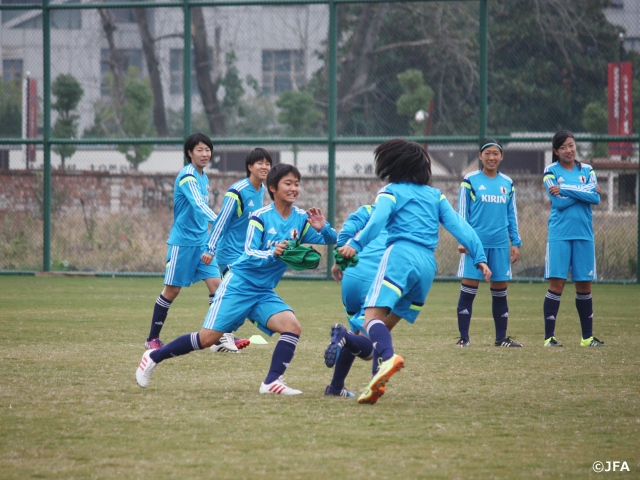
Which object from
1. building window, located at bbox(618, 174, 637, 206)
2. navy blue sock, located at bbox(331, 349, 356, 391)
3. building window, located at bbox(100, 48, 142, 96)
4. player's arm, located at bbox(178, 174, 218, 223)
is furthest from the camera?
building window, located at bbox(100, 48, 142, 96)

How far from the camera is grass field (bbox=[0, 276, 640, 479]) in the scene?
3912 mm

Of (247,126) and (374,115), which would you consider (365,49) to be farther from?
(247,126)

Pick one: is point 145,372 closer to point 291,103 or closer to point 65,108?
point 291,103

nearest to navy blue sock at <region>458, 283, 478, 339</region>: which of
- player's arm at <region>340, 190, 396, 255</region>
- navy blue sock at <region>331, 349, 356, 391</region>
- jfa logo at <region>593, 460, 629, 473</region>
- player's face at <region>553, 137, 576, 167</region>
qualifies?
player's face at <region>553, 137, 576, 167</region>

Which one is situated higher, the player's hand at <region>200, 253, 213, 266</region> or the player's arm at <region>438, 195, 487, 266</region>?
the player's arm at <region>438, 195, 487, 266</region>

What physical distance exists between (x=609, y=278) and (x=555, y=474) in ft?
34.7

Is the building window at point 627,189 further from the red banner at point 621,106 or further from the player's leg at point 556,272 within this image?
the player's leg at point 556,272

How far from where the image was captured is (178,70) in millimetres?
14938

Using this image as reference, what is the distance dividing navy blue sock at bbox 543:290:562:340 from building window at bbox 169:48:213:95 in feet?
27.7

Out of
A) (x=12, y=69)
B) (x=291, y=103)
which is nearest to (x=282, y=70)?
(x=291, y=103)

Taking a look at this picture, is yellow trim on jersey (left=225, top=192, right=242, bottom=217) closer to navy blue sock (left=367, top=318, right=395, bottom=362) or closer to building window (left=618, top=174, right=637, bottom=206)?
navy blue sock (left=367, top=318, right=395, bottom=362)

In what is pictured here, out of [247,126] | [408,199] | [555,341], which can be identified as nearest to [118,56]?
[247,126]

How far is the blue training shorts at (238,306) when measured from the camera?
5589 mm

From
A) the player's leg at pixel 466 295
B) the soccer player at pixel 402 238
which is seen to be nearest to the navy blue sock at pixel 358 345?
the soccer player at pixel 402 238
